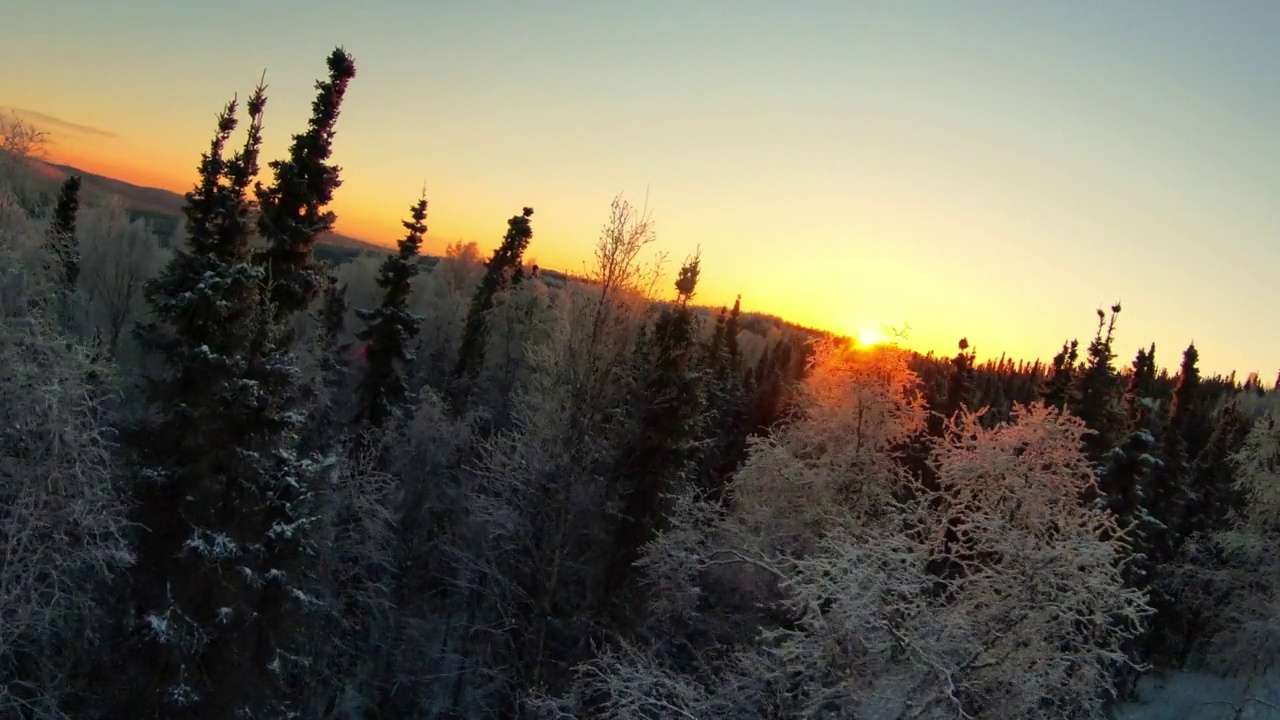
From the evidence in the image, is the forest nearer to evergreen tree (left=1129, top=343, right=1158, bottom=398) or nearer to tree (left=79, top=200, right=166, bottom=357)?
evergreen tree (left=1129, top=343, right=1158, bottom=398)

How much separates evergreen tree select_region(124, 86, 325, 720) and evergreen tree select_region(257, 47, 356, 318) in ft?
10.2

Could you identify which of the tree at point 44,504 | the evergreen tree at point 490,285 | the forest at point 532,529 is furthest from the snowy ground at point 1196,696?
the evergreen tree at point 490,285

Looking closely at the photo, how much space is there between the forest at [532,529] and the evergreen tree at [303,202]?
0.08 metres

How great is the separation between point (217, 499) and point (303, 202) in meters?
8.54

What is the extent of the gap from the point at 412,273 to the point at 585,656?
20564mm

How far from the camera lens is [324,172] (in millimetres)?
20969

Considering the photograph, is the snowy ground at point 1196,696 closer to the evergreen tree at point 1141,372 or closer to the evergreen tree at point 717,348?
the evergreen tree at point 1141,372

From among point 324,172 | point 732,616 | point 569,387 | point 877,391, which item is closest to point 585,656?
point 732,616

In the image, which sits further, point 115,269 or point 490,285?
point 490,285

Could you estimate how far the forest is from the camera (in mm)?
11156

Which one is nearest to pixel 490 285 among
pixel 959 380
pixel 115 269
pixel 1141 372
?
pixel 115 269

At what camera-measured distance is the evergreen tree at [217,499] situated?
Result: 15.3m

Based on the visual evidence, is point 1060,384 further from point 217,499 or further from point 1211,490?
point 217,499

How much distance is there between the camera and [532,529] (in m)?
19.3
